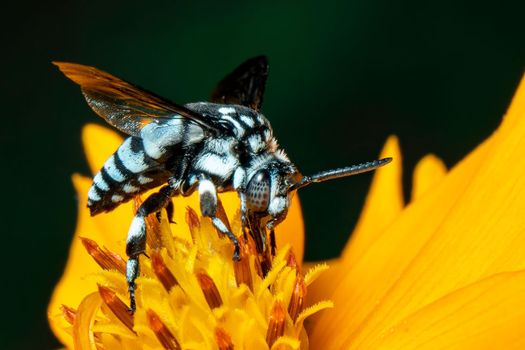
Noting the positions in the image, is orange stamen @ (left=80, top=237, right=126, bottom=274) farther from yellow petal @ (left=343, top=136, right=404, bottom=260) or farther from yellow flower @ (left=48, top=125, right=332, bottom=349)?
yellow petal @ (left=343, top=136, right=404, bottom=260)

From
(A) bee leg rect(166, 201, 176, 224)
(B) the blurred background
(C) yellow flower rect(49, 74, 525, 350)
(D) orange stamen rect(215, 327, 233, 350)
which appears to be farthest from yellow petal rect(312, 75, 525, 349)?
(B) the blurred background

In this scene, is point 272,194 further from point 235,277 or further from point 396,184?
point 396,184

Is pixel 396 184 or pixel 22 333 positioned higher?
pixel 396 184

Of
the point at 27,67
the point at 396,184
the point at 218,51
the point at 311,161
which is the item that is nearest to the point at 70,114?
the point at 27,67

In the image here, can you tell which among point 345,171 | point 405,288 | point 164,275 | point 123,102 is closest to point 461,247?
point 405,288

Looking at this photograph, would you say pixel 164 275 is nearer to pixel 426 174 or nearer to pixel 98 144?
pixel 98 144
